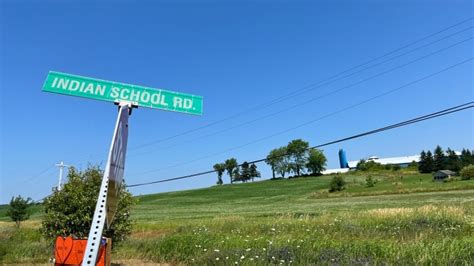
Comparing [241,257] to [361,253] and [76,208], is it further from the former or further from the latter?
[76,208]

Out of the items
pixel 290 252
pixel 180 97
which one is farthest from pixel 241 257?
pixel 180 97

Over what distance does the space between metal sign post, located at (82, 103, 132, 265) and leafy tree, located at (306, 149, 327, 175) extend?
13863 cm

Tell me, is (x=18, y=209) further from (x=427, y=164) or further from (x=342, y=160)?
(x=342, y=160)

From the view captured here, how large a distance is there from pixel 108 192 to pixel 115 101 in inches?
31.8

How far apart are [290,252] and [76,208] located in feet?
23.4

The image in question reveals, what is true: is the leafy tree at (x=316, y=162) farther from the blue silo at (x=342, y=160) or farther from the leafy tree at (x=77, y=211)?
the leafy tree at (x=77, y=211)

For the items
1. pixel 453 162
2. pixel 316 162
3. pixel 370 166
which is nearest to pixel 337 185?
pixel 453 162

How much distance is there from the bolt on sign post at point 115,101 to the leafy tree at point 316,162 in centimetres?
Result: 13817

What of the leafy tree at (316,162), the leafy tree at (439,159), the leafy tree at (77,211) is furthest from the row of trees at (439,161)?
the leafy tree at (77,211)

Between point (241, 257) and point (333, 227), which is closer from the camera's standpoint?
point (241, 257)

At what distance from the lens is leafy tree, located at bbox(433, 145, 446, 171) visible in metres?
116

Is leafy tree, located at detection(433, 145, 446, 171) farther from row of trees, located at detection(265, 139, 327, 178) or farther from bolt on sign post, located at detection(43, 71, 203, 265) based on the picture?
bolt on sign post, located at detection(43, 71, 203, 265)

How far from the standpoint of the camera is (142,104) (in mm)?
3641

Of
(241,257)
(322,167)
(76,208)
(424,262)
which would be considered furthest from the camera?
(322,167)
